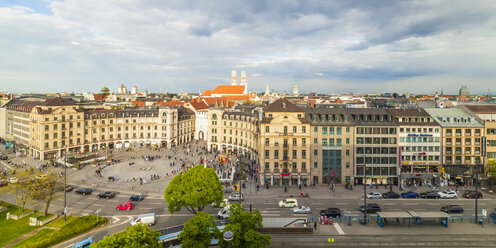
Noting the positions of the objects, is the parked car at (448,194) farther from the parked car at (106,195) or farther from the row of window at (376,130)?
the parked car at (106,195)

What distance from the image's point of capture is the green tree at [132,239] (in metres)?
23.9

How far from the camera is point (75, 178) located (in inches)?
2859

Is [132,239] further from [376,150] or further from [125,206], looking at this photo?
[376,150]

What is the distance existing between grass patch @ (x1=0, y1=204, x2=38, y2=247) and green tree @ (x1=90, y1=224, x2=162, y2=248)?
29.7 meters

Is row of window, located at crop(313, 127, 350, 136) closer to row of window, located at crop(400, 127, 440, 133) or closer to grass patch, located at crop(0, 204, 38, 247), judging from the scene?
row of window, located at crop(400, 127, 440, 133)

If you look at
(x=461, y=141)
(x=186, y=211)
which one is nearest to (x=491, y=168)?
(x=461, y=141)

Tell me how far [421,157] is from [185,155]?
72.3 metres

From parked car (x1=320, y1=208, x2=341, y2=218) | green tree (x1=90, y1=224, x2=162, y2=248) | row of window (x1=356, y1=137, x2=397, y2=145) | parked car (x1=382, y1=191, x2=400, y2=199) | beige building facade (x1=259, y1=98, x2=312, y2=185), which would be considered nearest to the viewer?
green tree (x1=90, y1=224, x2=162, y2=248)

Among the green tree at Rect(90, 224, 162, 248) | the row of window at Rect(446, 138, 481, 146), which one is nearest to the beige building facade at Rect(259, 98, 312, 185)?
the row of window at Rect(446, 138, 481, 146)

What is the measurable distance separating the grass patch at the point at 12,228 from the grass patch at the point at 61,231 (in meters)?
2.77

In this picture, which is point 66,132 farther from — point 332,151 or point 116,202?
point 332,151

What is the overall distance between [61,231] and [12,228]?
12207mm

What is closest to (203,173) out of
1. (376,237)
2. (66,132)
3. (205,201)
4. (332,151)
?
(205,201)

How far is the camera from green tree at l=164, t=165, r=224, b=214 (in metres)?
39.0
